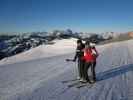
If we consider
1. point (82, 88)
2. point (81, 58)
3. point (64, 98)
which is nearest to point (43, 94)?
point (64, 98)

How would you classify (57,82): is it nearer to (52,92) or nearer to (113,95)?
(52,92)

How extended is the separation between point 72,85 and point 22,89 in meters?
2.10

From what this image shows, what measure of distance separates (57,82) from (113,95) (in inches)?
122

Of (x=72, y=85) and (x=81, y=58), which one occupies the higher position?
(x=81, y=58)

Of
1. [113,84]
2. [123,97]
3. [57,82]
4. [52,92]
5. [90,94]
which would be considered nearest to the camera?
[123,97]

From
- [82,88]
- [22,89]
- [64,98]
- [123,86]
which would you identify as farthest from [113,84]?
[22,89]

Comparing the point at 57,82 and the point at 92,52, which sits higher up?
the point at 92,52

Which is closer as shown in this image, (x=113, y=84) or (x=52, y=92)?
(x=52, y=92)

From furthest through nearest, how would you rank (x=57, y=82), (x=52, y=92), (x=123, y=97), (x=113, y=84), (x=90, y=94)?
(x=57, y=82)
(x=113, y=84)
(x=52, y=92)
(x=90, y=94)
(x=123, y=97)

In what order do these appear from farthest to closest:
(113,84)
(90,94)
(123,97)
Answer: (113,84), (90,94), (123,97)

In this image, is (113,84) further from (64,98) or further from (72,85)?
(64,98)

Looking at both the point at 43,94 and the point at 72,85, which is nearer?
the point at 43,94

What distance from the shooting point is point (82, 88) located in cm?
776

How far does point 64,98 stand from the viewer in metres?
6.68
